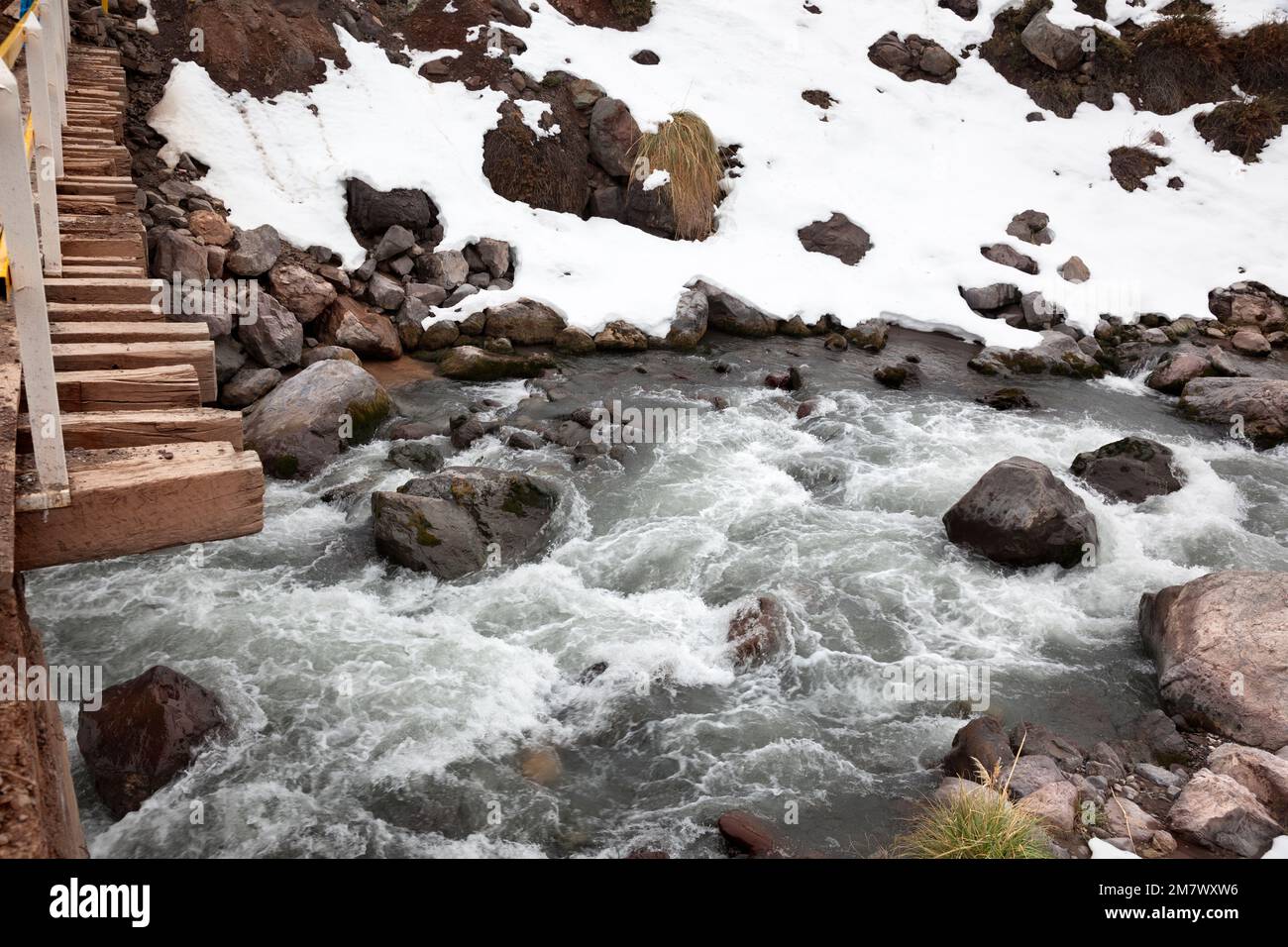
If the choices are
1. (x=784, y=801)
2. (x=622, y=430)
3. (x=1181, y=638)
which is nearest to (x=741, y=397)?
(x=622, y=430)

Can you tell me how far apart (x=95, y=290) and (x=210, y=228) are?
21.5 ft

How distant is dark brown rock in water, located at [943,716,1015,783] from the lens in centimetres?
545

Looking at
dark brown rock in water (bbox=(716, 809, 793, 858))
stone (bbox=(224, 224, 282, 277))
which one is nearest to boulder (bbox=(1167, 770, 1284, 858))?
dark brown rock in water (bbox=(716, 809, 793, 858))

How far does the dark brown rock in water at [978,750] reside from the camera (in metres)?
5.45

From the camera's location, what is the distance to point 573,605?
6.99 m

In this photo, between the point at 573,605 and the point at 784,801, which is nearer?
the point at 784,801

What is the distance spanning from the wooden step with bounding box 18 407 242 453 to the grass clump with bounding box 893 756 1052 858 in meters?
3.98

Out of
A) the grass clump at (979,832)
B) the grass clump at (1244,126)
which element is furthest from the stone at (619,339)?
the grass clump at (1244,126)

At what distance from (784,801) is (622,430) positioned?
17.3 feet

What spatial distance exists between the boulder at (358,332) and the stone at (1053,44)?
14.8 m

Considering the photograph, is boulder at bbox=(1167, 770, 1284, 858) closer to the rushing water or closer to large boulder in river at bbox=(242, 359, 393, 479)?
the rushing water

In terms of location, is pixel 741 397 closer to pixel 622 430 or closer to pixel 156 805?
pixel 622 430

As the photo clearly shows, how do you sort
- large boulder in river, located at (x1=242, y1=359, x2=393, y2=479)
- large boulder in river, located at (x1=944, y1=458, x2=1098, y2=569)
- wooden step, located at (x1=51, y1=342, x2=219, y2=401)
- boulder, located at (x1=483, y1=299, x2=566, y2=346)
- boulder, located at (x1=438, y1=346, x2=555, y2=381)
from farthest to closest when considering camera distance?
boulder, located at (x1=483, y1=299, x2=566, y2=346) → boulder, located at (x1=438, y1=346, x2=555, y2=381) → large boulder in river, located at (x1=242, y1=359, x2=393, y2=479) → large boulder in river, located at (x1=944, y1=458, x2=1098, y2=569) → wooden step, located at (x1=51, y1=342, x2=219, y2=401)

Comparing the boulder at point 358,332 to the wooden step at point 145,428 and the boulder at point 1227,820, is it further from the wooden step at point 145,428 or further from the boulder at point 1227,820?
the boulder at point 1227,820
